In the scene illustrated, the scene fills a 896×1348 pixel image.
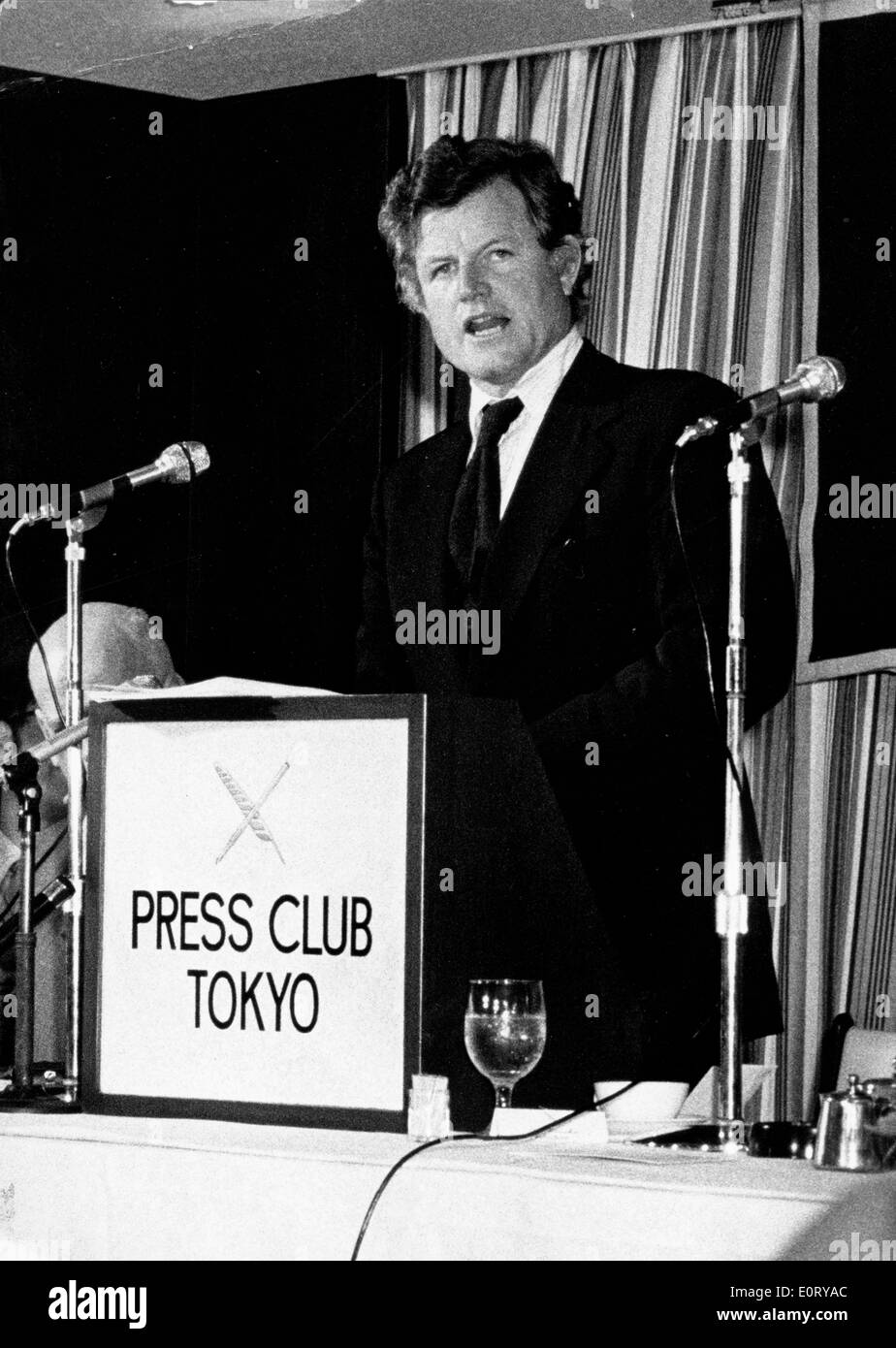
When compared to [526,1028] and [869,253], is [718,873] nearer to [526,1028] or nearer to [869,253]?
[869,253]

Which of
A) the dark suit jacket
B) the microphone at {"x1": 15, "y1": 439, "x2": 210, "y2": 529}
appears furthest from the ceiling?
the microphone at {"x1": 15, "y1": 439, "x2": 210, "y2": 529}

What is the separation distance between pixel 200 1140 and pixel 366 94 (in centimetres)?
268

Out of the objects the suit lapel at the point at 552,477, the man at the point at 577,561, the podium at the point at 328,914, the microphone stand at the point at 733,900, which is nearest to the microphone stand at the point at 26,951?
the podium at the point at 328,914

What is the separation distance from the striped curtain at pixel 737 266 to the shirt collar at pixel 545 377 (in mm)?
187

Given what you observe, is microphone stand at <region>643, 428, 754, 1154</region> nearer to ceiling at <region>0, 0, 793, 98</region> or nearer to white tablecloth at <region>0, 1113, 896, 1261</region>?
white tablecloth at <region>0, 1113, 896, 1261</region>

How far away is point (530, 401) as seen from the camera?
3248 mm

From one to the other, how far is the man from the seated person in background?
0.45 metres

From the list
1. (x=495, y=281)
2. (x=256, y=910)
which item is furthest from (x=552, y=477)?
(x=256, y=910)

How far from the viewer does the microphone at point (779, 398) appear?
1.85 meters

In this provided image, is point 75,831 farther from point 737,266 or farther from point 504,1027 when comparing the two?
point 737,266

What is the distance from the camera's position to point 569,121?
3531 millimetres

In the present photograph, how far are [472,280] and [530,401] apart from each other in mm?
239
